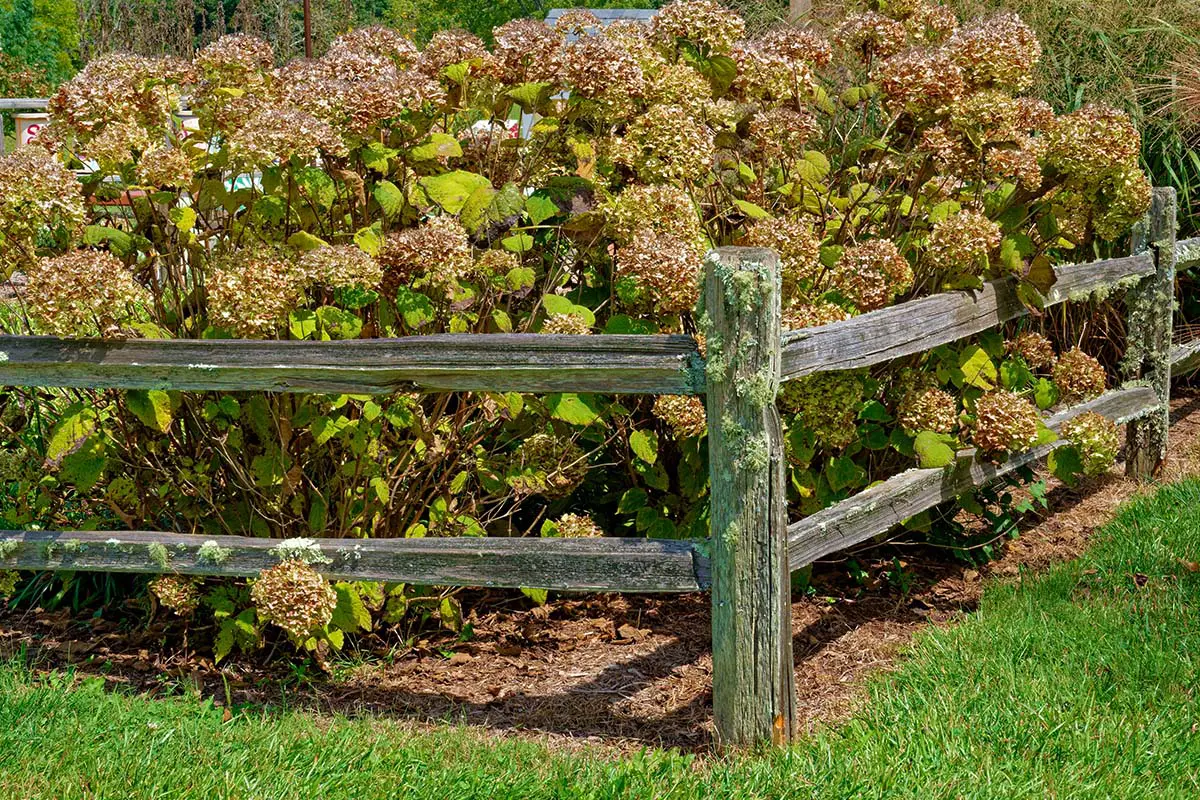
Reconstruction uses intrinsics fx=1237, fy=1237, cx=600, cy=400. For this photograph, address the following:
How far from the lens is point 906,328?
3.92 m

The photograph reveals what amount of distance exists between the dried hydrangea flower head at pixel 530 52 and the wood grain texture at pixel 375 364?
→ 0.91 metres

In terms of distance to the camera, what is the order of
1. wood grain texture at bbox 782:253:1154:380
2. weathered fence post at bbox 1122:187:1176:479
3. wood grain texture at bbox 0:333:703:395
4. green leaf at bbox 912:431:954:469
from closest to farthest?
1. wood grain texture at bbox 0:333:703:395
2. wood grain texture at bbox 782:253:1154:380
3. green leaf at bbox 912:431:954:469
4. weathered fence post at bbox 1122:187:1176:479

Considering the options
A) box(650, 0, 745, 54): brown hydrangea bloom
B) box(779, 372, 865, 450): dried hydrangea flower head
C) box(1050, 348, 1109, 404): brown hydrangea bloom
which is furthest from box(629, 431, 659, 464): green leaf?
box(1050, 348, 1109, 404): brown hydrangea bloom

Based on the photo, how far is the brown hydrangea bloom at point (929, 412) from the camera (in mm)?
4215

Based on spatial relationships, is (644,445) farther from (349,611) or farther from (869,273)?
(349,611)

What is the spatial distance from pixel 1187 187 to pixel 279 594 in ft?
18.6

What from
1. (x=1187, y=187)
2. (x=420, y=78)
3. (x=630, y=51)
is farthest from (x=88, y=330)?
(x=1187, y=187)

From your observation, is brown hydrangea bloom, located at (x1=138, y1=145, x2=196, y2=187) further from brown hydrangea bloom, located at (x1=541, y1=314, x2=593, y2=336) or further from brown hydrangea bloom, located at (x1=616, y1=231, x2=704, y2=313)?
brown hydrangea bloom, located at (x1=616, y1=231, x2=704, y2=313)

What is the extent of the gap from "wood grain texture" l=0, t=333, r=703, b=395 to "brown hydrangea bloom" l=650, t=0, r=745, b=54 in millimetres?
1275

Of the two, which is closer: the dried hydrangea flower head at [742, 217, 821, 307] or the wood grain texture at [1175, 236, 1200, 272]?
the dried hydrangea flower head at [742, 217, 821, 307]

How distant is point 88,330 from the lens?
134 inches

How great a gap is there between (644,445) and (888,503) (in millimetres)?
811

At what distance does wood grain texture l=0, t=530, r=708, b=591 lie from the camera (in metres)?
3.27

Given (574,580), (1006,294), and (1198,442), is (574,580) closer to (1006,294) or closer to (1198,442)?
(1006,294)
